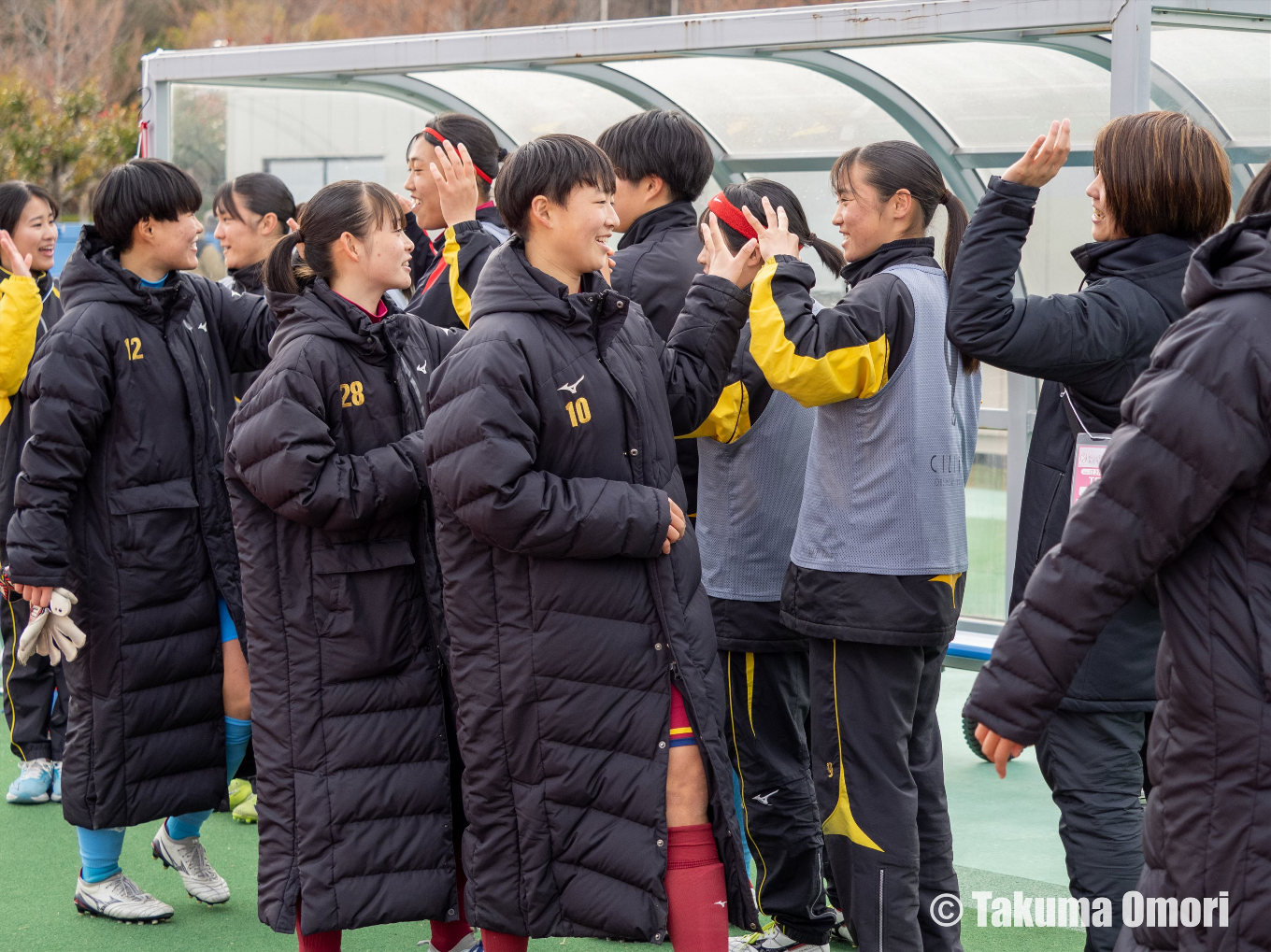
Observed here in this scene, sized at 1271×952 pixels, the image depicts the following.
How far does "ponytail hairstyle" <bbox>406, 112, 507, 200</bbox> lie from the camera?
14.3 ft

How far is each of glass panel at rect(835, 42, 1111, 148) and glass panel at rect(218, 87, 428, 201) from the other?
2842 millimetres

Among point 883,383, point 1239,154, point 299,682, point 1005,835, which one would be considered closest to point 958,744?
point 1005,835

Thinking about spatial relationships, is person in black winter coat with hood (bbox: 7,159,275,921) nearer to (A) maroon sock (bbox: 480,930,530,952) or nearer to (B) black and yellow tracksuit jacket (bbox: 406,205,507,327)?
(B) black and yellow tracksuit jacket (bbox: 406,205,507,327)

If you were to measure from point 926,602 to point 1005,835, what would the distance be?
178 cm

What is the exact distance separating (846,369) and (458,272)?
52.2 inches

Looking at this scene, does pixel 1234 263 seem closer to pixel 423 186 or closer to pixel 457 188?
pixel 457 188

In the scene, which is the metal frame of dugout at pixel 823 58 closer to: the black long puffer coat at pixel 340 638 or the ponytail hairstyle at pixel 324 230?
the ponytail hairstyle at pixel 324 230

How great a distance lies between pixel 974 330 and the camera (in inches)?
112

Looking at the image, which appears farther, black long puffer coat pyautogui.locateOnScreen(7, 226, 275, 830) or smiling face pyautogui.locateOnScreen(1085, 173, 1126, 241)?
black long puffer coat pyautogui.locateOnScreen(7, 226, 275, 830)

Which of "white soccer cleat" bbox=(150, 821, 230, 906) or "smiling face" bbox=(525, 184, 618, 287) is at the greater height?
"smiling face" bbox=(525, 184, 618, 287)

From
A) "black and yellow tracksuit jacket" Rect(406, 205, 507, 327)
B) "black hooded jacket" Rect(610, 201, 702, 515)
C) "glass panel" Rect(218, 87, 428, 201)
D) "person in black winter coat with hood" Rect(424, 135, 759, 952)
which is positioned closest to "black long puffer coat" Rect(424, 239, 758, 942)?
"person in black winter coat with hood" Rect(424, 135, 759, 952)

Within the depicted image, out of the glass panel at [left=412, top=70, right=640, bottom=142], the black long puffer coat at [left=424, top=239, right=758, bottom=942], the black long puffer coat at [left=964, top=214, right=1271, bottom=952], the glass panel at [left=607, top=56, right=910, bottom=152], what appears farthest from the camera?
the glass panel at [left=412, top=70, right=640, bottom=142]

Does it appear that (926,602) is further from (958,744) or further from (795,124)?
(795,124)

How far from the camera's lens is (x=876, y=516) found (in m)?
3.07
